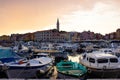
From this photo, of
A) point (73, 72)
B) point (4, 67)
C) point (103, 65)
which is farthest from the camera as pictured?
point (103, 65)

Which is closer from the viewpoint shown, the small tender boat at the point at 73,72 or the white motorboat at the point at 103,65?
the small tender boat at the point at 73,72

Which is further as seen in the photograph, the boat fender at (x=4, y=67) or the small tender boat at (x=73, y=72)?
the boat fender at (x=4, y=67)

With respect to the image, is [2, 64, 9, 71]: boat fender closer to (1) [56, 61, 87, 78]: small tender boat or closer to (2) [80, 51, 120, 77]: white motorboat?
(1) [56, 61, 87, 78]: small tender boat

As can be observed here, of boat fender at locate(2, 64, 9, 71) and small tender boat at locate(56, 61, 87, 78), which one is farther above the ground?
boat fender at locate(2, 64, 9, 71)

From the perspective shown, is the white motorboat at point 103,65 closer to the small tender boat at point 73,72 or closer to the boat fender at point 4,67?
the small tender boat at point 73,72

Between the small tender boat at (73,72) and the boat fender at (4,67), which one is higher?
the boat fender at (4,67)

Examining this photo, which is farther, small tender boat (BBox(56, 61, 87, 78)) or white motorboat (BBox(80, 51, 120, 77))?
white motorboat (BBox(80, 51, 120, 77))

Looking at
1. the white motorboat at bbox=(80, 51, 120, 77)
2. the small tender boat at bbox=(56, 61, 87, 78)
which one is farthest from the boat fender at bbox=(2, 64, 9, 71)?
the white motorboat at bbox=(80, 51, 120, 77)

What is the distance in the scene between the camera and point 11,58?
2584 cm

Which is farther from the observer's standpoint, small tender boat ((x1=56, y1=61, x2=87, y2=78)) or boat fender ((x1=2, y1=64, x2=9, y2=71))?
boat fender ((x1=2, y1=64, x2=9, y2=71))

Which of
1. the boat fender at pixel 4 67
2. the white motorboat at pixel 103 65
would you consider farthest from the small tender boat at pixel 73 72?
the boat fender at pixel 4 67

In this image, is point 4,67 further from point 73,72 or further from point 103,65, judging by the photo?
point 103,65

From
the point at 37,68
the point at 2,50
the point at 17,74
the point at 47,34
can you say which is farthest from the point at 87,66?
the point at 47,34

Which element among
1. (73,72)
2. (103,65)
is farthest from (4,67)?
(103,65)
